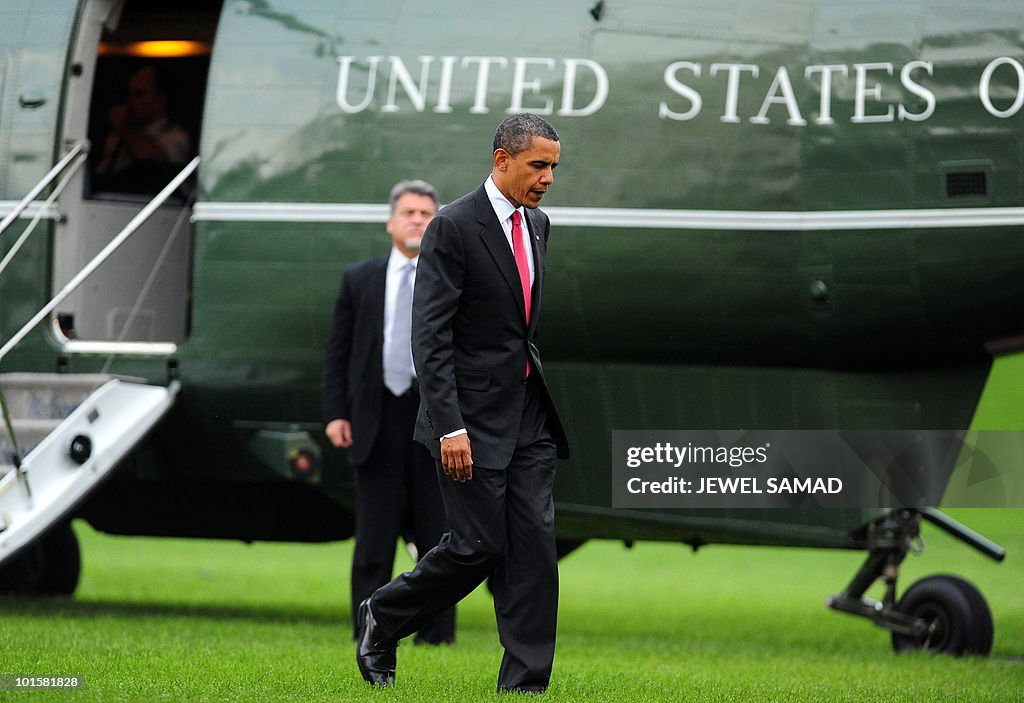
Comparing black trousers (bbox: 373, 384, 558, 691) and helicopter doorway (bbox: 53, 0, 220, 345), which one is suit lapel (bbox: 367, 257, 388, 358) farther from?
black trousers (bbox: 373, 384, 558, 691)

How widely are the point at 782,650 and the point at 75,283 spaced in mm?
3920

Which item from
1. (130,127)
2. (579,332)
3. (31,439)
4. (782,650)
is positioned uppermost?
(130,127)

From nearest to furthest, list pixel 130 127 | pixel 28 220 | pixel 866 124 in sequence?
pixel 866 124
pixel 28 220
pixel 130 127

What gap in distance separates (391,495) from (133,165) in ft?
10.3

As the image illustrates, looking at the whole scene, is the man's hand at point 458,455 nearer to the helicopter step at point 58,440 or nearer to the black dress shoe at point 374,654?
the black dress shoe at point 374,654

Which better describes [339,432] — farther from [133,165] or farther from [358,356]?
[133,165]

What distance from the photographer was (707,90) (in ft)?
25.5

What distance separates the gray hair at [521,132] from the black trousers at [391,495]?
219cm

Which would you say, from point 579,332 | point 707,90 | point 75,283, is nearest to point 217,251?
point 75,283

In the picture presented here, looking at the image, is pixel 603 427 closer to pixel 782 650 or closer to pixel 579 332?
pixel 579 332

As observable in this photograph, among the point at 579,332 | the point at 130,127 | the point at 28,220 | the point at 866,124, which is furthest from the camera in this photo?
the point at 130,127

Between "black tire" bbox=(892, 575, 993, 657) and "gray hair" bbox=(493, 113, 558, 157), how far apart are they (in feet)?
11.8

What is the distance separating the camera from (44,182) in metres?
8.45

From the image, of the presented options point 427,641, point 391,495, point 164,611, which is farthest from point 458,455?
point 164,611
